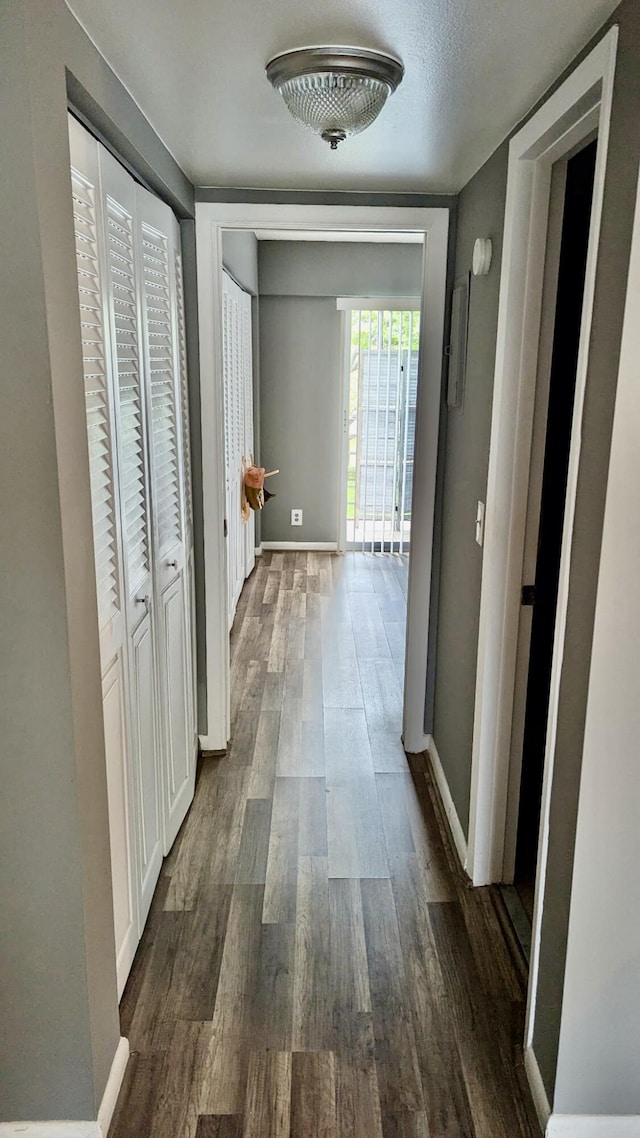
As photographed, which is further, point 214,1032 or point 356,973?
point 356,973

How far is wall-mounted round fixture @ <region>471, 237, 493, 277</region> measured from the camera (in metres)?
2.27

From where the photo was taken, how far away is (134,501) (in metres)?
2.08

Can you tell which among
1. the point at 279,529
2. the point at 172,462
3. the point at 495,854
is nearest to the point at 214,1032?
→ the point at 495,854

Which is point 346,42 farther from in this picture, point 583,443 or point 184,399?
point 184,399

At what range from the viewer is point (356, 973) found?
6.95ft

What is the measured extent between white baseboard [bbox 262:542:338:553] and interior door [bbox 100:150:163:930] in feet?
14.4

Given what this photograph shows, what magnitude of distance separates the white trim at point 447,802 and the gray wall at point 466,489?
47 millimetres

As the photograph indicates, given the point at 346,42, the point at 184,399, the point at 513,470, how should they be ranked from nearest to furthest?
1. the point at 346,42
2. the point at 513,470
3. the point at 184,399

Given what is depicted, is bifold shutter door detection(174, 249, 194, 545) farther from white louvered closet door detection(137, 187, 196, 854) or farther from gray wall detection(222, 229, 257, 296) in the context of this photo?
gray wall detection(222, 229, 257, 296)

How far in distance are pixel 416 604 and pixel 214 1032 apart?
1.69 m

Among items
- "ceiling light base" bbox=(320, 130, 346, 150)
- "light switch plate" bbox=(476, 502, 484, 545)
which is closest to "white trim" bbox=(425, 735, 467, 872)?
"light switch plate" bbox=(476, 502, 484, 545)

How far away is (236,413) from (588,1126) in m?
4.20

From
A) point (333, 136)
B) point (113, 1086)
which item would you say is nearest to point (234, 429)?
point (333, 136)

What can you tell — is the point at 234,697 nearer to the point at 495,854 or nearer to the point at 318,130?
the point at 495,854
